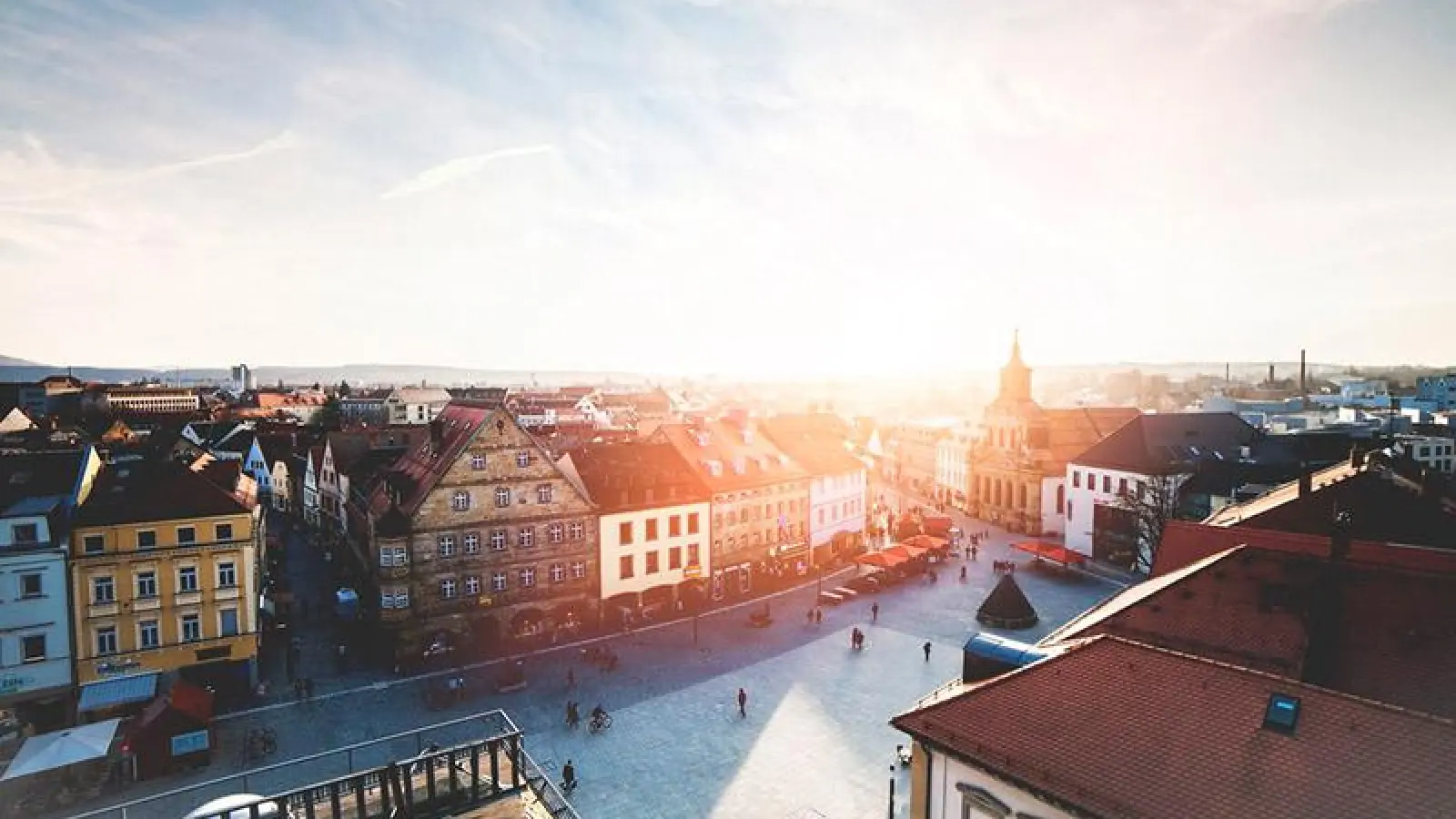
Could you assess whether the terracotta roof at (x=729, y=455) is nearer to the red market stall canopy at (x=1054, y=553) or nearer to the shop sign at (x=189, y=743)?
the red market stall canopy at (x=1054, y=553)

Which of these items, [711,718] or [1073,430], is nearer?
[711,718]

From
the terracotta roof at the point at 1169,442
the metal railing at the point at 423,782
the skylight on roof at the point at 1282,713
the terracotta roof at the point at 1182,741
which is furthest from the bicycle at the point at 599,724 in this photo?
the terracotta roof at the point at 1169,442

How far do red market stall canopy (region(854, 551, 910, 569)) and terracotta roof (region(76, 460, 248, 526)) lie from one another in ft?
120

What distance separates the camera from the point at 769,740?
Result: 2967cm

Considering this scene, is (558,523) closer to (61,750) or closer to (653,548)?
(653,548)

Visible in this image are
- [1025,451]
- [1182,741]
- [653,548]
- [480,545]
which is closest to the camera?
[1182,741]

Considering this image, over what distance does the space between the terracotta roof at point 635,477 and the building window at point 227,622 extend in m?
18.3

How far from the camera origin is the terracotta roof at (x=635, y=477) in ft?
150

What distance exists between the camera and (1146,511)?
55.8 meters

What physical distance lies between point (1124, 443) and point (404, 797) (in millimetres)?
61874

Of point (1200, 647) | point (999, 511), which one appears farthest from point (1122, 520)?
point (1200, 647)

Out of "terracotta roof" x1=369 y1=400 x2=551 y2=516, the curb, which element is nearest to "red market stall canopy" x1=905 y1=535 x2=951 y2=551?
the curb

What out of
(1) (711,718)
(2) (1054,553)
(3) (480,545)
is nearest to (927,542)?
Result: (2) (1054,553)

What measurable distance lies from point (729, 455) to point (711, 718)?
78.1 feet
